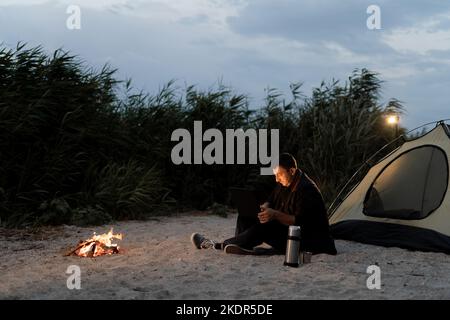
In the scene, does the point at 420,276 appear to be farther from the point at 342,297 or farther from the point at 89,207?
the point at 89,207

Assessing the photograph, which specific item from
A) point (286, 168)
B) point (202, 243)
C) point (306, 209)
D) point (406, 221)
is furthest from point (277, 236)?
point (406, 221)

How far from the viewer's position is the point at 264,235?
20.6 feet

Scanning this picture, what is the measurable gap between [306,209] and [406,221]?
181 centimetres

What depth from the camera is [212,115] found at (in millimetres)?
12234

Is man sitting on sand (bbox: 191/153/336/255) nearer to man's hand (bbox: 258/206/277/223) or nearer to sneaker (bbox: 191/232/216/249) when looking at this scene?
man's hand (bbox: 258/206/277/223)

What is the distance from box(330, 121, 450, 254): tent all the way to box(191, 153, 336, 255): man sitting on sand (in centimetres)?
121

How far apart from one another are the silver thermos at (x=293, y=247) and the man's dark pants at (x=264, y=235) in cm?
37

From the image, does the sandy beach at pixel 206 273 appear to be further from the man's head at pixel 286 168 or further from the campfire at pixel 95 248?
the man's head at pixel 286 168

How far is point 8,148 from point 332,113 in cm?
612

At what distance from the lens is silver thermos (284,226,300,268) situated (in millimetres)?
5777

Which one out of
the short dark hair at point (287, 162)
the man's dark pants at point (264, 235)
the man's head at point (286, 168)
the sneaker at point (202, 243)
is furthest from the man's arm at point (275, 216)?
the sneaker at point (202, 243)

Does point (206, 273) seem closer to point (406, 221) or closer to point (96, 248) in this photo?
point (96, 248)

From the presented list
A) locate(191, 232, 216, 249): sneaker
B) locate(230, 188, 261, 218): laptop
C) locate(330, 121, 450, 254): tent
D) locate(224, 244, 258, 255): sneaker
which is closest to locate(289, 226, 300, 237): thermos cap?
locate(230, 188, 261, 218): laptop
